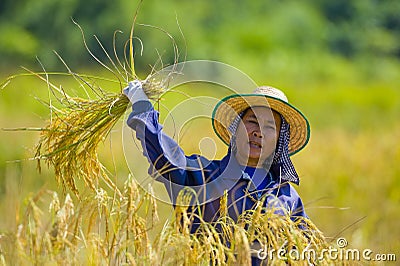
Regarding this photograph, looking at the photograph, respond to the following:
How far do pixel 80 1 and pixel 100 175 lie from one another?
20422 millimetres

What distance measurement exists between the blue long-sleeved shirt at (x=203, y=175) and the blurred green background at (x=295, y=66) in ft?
0.56

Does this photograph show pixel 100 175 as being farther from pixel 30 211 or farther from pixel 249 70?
pixel 249 70

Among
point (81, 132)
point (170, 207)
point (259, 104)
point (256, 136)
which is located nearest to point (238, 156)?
point (256, 136)

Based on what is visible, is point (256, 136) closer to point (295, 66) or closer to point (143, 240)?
point (143, 240)

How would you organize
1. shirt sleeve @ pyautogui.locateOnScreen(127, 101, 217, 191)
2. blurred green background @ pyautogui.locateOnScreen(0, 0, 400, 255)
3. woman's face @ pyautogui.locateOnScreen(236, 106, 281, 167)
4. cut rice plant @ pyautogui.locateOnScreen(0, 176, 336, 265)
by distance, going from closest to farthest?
1. cut rice plant @ pyautogui.locateOnScreen(0, 176, 336, 265)
2. shirt sleeve @ pyautogui.locateOnScreen(127, 101, 217, 191)
3. woman's face @ pyautogui.locateOnScreen(236, 106, 281, 167)
4. blurred green background @ pyautogui.locateOnScreen(0, 0, 400, 255)

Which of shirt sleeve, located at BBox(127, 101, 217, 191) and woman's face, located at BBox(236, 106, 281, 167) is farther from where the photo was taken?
woman's face, located at BBox(236, 106, 281, 167)

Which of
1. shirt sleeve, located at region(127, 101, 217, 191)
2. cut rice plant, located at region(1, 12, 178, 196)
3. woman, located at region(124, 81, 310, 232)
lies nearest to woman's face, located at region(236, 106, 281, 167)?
woman, located at region(124, 81, 310, 232)

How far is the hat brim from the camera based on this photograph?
270 centimetres

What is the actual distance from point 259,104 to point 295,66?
22886 mm

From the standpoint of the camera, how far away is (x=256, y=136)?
2.66m

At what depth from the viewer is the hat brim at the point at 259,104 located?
2.70 meters

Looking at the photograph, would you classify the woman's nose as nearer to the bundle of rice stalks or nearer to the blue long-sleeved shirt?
the blue long-sleeved shirt

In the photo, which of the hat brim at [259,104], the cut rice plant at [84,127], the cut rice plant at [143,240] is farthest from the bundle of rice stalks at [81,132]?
the hat brim at [259,104]

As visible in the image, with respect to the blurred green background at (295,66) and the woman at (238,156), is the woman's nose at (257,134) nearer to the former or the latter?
the woman at (238,156)
